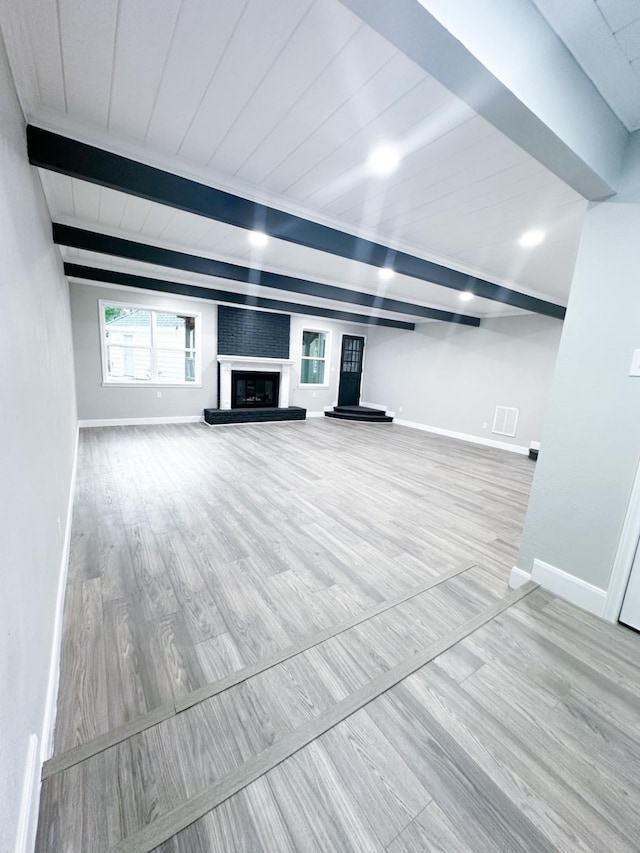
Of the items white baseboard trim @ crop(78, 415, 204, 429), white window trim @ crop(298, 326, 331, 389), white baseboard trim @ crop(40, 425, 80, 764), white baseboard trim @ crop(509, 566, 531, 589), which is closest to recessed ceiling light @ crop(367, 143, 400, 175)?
white baseboard trim @ crop(509, 566, 531, 589)

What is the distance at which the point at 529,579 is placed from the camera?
6.95 feet

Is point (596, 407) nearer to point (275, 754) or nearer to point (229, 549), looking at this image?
point (275, 754)

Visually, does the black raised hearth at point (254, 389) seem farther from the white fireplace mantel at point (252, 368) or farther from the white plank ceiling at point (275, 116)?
the white plank ceiling at point (275, 116)

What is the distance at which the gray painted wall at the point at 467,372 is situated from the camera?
19.2 ft

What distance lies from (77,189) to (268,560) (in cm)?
286

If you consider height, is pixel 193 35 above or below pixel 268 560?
above

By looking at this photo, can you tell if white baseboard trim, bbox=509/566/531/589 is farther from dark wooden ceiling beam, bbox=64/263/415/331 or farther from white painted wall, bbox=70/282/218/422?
white painted wall, bbox=70/282/218/422

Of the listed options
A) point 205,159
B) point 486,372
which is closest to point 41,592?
point 205,159

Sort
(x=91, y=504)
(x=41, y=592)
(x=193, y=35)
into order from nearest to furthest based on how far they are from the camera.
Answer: (x=193, y=35) < (x=41, y=592) < (x=91, y=504)

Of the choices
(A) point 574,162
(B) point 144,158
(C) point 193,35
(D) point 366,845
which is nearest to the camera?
(D) point 366,845

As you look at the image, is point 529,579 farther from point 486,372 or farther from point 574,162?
point 486,372

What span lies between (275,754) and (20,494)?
1192mm

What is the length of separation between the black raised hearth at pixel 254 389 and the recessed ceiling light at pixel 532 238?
18.0 ft

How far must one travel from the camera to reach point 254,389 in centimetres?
738
